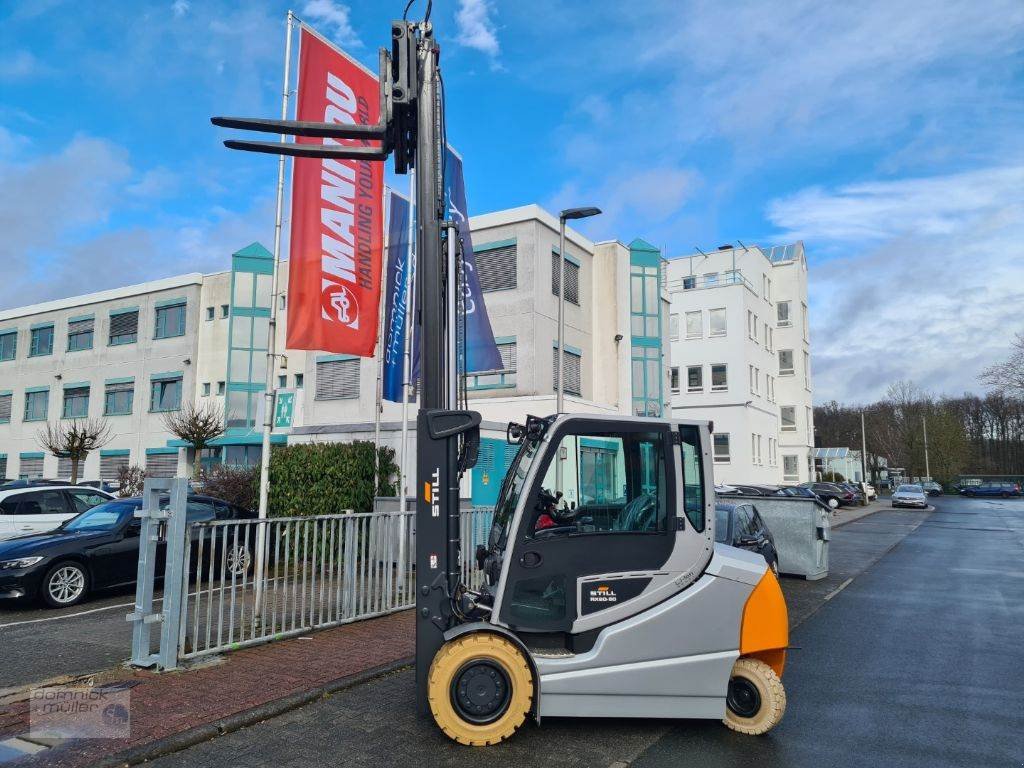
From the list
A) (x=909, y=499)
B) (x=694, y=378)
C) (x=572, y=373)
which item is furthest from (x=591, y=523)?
(x=909, y=499)

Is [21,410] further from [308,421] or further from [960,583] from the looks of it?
[960,583]

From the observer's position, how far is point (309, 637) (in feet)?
26.1

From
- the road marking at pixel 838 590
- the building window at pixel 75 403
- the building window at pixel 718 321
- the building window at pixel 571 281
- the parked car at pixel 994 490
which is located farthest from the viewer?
the parked car at pixel 994 490

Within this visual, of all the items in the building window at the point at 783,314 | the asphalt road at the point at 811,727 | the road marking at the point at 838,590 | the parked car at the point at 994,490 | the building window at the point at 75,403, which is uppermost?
the building window at the point at 783,314

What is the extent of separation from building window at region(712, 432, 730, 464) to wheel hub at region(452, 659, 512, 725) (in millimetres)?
37703

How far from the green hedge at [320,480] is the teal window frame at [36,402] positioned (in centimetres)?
3100

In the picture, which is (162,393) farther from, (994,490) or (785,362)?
(994,490)

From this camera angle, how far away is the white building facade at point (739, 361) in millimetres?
41969

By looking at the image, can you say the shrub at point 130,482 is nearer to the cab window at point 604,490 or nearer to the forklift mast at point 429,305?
the forklift mast at point 429,305

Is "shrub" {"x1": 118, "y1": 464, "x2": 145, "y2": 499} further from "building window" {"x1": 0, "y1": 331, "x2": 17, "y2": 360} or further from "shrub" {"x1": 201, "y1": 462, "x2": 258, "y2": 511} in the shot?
"building window" {"x1": 0, "y1": 331, "x2": 17, "y2": 360}

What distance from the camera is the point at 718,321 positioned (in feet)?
143

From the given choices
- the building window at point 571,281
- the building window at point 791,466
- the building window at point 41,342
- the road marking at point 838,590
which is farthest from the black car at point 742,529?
the building window at point 791,466

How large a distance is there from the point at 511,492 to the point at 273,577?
3520 millimetres

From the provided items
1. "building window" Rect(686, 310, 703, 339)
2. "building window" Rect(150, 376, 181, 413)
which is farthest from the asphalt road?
"building window" Rect(686, 310, 703, 339)
